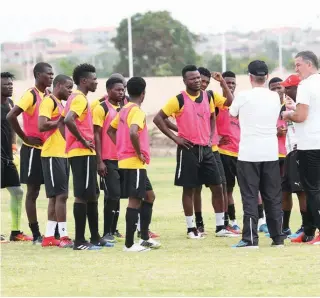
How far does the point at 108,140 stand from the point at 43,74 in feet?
3.99

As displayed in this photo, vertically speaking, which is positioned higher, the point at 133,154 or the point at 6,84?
the point at 6,84

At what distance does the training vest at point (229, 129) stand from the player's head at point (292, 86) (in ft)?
6.21

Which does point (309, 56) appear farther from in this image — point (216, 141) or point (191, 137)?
point (216, 141)

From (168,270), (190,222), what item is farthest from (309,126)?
(168,270)

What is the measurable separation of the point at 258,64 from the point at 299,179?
6.09 ft

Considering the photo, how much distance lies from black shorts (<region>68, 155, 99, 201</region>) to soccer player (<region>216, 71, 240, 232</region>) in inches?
120

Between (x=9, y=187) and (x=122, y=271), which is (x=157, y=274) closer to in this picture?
(x=122, y=271)

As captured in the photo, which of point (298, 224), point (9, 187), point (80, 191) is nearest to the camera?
point (80, 191)

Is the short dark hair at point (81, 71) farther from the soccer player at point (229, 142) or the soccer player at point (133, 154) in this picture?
the soccer player at point (229, 142)

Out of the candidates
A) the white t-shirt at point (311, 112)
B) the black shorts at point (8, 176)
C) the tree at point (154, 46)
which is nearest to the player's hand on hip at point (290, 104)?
the white t-shirt at point (311, 112)

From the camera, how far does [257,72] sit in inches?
509

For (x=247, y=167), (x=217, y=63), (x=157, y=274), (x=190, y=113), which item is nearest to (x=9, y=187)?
(x=190, y=113)

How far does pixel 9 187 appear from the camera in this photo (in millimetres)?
15188

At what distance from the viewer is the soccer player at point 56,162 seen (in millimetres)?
13672
